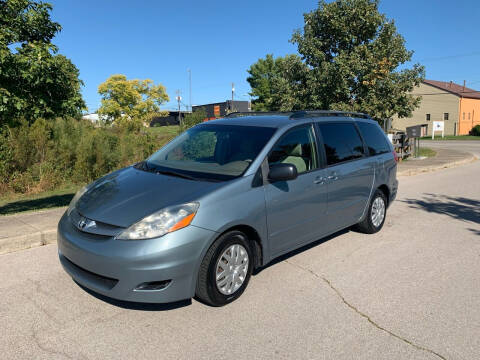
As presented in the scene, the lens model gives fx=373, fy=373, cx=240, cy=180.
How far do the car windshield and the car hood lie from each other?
23 centimetres

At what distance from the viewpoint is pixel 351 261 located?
4566mm

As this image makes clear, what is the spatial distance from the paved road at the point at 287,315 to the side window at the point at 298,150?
47.2 inches

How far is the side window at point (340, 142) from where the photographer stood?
15.3 feet

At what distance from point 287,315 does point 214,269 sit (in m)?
→ 0.76

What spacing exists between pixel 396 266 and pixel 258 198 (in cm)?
208

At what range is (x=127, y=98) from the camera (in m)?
63.4

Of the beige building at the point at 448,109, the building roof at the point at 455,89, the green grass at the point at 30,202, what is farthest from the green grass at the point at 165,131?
the building roof at the point at 455,89

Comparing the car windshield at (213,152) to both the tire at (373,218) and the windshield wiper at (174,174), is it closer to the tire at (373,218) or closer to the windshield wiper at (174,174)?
the windshield wiper at (174,174)

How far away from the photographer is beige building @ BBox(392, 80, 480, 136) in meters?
50.8

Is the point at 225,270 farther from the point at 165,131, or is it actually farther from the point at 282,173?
the point at 165,131

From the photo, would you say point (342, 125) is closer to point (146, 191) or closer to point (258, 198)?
point (258, 198)

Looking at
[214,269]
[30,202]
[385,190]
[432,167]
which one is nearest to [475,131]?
[432,167]

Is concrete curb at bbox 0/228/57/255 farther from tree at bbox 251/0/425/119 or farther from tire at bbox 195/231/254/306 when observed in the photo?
tree at bbox 251/0/425/119

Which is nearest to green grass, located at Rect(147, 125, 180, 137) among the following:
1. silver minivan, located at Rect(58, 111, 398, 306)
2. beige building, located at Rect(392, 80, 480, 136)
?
silver minivan, located at Rect(58, 111, 398, 306)
